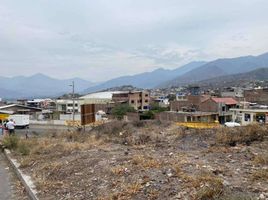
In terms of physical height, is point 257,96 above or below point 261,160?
below

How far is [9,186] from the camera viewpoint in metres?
9.57

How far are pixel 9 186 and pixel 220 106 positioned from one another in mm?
65626

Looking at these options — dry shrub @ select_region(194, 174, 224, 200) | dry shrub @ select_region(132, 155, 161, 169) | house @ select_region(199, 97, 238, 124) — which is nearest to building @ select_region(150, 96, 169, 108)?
house @ select_region(199, 97, 238, 124)

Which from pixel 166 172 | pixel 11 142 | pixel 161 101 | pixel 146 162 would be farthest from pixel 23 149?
pixel 161 101

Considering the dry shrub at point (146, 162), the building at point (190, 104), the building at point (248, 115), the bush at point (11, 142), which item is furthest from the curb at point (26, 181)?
the building at point (190, 104)

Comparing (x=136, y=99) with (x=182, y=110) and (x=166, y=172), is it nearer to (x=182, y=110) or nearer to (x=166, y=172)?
(x=182, y=110)

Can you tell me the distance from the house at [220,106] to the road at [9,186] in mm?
60474

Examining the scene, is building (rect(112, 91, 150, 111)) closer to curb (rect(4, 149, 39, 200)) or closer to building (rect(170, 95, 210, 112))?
building (rect(170, 95, 210, 112))

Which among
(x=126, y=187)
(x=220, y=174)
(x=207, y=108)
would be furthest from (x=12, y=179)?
(x=207, y=108)

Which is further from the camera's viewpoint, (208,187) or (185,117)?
(185,117)

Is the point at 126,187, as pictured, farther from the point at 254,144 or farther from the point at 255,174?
the point at 254,144

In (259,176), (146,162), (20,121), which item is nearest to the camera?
(259,176)

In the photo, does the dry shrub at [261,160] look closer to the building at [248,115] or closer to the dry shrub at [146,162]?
the dry shrub at [146,162]

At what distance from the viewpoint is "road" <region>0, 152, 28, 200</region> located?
847cm
